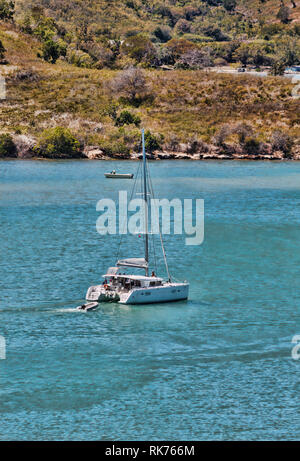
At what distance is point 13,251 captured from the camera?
74625mm

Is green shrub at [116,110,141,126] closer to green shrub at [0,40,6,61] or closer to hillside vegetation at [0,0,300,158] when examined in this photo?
hillside vegetation at [0,0,300,158]

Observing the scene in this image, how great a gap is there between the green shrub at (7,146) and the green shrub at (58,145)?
15.7 ft

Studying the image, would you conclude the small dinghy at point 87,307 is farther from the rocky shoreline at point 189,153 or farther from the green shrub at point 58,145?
the rocky shoreline at point 189,153

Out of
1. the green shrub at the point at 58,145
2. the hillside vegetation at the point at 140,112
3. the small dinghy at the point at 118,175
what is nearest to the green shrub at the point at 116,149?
the hillside vegetation at the point at 140,112

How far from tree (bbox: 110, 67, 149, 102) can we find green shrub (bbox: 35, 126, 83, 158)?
26446 mm

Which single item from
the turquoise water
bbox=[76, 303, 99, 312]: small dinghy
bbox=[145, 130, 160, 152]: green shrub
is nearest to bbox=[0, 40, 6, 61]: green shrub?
bbox=[145, 130, 160, 152]: green shrub

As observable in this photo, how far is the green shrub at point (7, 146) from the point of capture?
512 feet

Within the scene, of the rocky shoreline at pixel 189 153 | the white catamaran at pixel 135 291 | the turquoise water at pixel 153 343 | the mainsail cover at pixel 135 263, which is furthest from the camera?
the rocky shoreline at pixel 189 153

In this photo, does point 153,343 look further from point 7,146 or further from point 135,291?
point 7,146

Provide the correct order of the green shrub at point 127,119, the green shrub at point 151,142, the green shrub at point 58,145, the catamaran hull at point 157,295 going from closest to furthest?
the catamaran hull at point 157,295 < the green shrub at point 58,145 < the green shrub at point 151,142 < the green shrub at point 127,119

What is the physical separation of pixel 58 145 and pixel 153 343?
373 feet

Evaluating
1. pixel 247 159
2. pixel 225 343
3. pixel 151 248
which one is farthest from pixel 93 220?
pixel 247 159

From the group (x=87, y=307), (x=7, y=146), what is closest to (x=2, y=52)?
(x=7, y=146)
